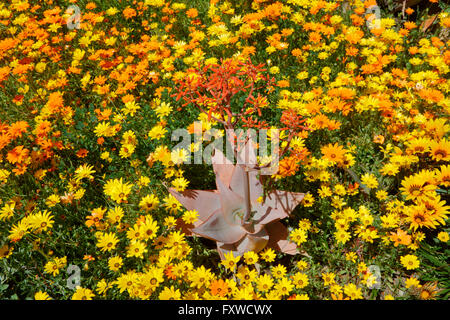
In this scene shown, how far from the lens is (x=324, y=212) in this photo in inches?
101

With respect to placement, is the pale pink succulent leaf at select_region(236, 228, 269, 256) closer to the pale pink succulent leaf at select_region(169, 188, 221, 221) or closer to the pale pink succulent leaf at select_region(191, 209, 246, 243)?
the pale pink succulent leaf at select_region(191, 209, 246, 243)

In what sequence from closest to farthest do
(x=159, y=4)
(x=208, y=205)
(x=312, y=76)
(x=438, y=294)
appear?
(x=438, y=294), (x=208, y=205), (x=312, y=76), (x=159, y=4)

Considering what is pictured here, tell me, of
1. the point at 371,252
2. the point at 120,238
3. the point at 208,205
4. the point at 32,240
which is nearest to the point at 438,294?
the point at 371,252

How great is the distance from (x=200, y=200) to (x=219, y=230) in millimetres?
316

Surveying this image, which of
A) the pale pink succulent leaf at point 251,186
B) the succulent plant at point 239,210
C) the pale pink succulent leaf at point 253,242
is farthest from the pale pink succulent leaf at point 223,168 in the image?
the pale pink succulent leaf at point 253,242

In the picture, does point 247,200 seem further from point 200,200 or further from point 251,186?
point 200,200

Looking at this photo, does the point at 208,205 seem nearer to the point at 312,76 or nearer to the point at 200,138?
the point at 200,138

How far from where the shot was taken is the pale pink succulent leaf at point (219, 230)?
2.04 meters

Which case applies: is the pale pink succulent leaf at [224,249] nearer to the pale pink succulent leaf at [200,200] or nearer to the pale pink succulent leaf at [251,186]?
the pale pink succulent leaf at [200,200]

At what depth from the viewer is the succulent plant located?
214 cm

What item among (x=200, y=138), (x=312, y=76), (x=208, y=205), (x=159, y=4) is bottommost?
(x=208, y=205)

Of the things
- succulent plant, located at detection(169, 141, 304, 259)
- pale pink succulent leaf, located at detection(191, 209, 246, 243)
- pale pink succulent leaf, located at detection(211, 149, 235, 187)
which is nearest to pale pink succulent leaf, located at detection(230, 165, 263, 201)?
succulent plant, located at detection(169, 141, 304, 259)
